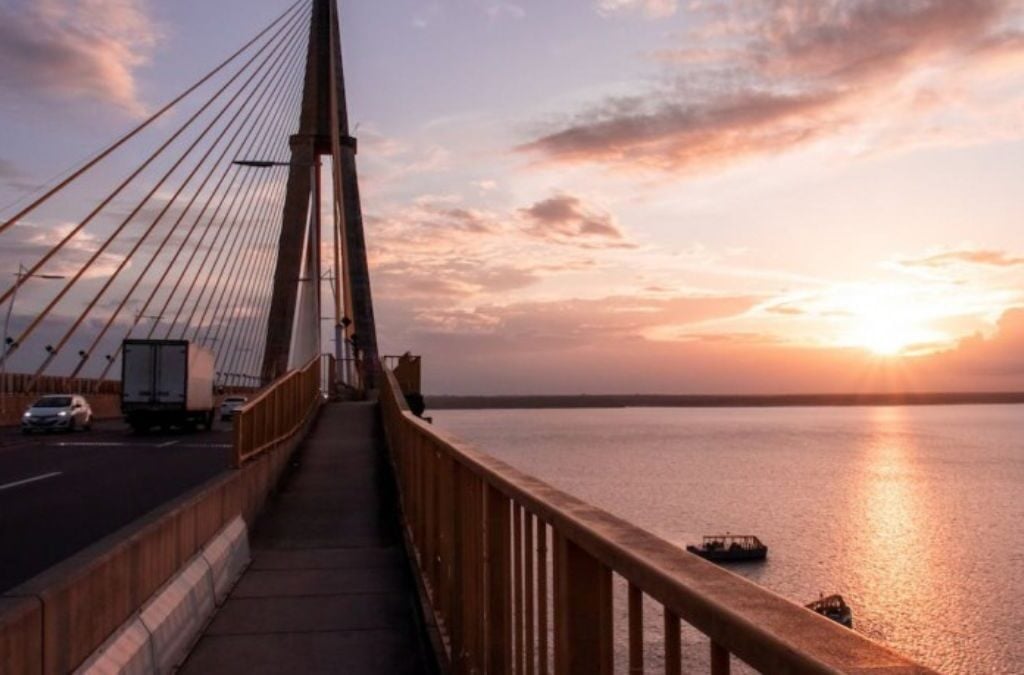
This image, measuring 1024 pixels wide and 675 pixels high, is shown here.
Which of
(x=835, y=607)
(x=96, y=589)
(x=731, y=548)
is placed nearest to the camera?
(x=96, y=589)

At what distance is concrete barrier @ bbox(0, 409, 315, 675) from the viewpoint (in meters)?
4.21

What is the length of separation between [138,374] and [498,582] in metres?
34.7

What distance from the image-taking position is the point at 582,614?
3195 mm

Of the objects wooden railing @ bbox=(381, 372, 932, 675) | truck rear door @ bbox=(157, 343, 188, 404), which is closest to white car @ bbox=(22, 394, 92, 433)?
truck rear door @ bbox=(157, 343, 188, 404)

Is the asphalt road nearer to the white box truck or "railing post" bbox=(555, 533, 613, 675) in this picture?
the white box truck

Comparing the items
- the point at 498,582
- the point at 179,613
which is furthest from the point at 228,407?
the point at 498,582

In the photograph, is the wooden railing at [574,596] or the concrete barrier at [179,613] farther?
the concrete barrier at [179,613]

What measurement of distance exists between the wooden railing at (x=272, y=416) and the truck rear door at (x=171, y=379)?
1048 cm

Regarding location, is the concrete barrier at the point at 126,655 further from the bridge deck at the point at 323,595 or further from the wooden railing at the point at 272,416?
the wooden railing at the point at 272,416

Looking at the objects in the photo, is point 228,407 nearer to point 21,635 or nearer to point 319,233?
point 319,233

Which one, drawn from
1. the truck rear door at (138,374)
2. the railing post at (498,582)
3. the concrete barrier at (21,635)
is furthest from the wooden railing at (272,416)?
the truck rear door at (138,374)

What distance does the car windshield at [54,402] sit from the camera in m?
37.4

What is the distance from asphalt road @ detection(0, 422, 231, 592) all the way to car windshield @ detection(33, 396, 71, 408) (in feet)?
13.4

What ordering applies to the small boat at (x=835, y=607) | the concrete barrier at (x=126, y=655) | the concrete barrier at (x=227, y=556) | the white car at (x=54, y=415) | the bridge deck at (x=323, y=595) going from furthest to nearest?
the small boat at (x=835, y=607) → the white car at (x=54, y=415) → the concrete barrier at (x=227, y=556) → the bridge deck at (x=323, y=595) → the concrete barrier at (x=126, y=655)
